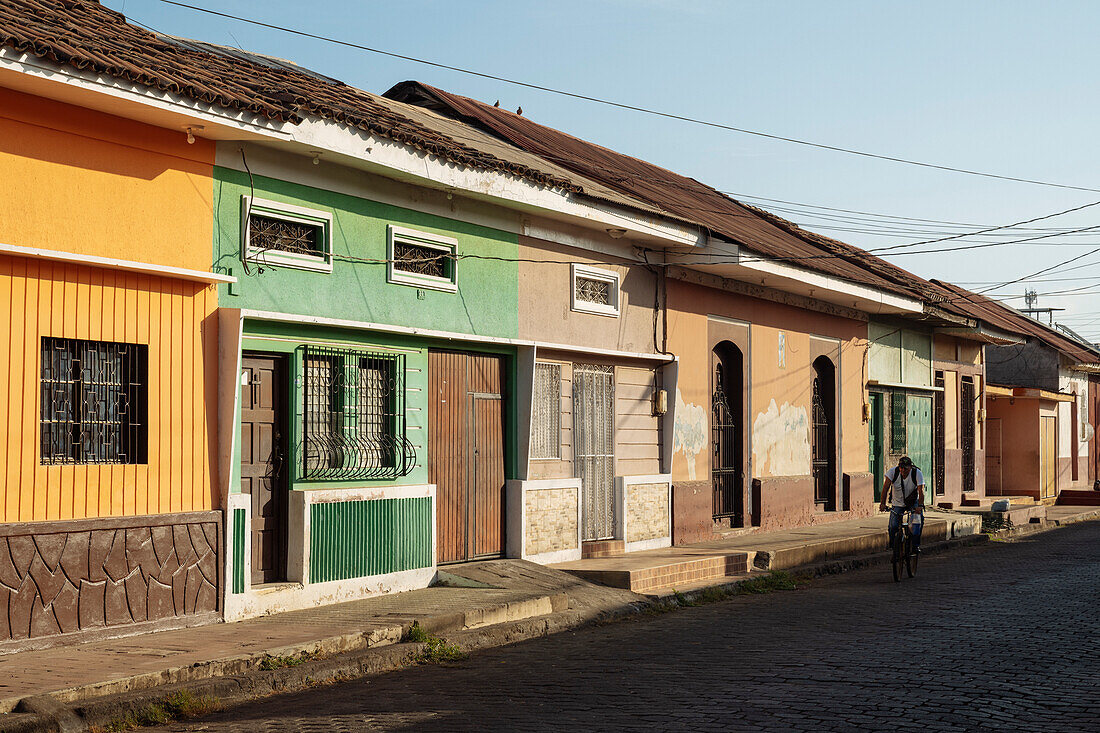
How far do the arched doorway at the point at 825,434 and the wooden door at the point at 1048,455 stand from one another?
43.6 feet

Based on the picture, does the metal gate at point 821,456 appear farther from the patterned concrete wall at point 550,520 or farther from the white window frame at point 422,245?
the white window frame at point 422,245

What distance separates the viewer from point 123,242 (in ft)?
31.7

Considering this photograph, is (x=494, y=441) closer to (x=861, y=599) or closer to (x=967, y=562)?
(x=861, y=599)

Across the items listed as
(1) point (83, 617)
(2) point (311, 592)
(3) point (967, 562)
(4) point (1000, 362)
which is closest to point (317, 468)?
(2) point (311, 592)

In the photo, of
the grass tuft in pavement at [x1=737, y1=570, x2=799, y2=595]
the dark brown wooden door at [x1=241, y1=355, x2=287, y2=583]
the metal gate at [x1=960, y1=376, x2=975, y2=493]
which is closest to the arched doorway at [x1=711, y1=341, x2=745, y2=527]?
the grass tuft in pavement at [x1=737, y1=570, x2=799, y2=595]

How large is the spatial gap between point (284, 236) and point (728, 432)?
31.7 ft

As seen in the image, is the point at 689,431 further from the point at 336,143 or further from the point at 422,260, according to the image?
the point at 336,143

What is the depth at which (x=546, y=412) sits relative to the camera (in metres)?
14.7

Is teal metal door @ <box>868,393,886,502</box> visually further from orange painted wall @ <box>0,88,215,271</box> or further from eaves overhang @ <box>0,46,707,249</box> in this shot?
orange painted wall @ <box>0,88,215,271</box>

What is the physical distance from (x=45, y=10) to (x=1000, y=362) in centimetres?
3189

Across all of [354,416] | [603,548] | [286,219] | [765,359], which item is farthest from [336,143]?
[765,359]

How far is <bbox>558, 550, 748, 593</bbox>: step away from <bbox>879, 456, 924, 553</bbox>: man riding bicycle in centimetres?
195

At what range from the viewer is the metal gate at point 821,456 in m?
22.0

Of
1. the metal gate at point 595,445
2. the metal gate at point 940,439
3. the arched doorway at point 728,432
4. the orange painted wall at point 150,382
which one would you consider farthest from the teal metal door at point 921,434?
the orange painted wall at point 150,382
